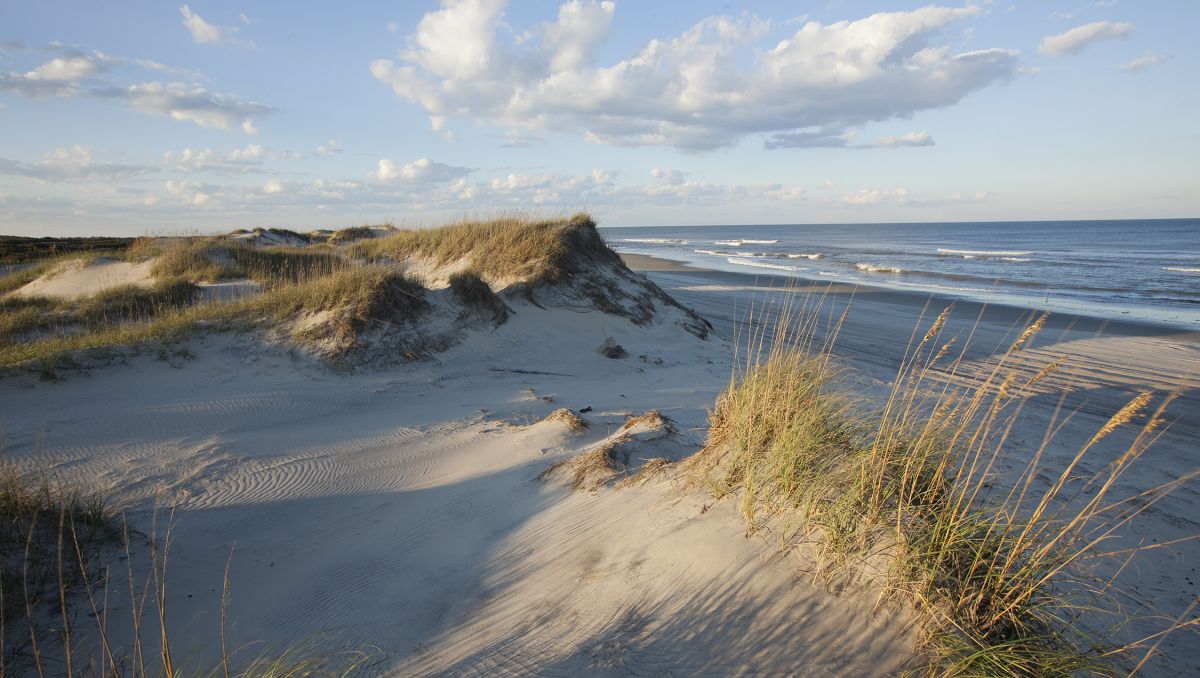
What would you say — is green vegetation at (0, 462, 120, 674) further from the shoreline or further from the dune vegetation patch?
the shoreline

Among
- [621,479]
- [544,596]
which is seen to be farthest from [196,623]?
[621,479]

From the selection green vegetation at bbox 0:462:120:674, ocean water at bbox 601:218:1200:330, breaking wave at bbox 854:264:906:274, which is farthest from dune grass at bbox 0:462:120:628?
breaking wave at bbox 854:264:906:274

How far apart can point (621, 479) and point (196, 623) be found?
9.54ft

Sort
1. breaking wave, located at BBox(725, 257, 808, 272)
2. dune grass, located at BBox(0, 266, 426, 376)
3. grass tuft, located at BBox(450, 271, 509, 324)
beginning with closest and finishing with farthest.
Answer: dune grass, located at BBox(0, 266, 426, 376) → grass tuft, located at BBox(450, 271, 509, 324) → breaking wave, located at BBox(725, 257, 808, 272)

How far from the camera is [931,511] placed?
295 cm

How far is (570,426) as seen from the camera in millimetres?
6570

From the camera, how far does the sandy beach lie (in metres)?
2.87

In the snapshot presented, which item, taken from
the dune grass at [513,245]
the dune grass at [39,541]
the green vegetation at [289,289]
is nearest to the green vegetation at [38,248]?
the green vegetation at [289,289]

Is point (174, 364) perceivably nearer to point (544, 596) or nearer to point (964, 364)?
point (544, 596)

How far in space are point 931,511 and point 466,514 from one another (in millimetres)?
3488

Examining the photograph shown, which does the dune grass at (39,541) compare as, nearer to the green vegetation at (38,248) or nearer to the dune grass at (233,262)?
the dune grass at (233,262)

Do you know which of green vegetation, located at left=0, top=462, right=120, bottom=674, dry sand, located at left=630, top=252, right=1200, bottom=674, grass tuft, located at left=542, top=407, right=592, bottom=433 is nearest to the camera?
green vegetation, located at left=0, top=462, right=120, bottom=674

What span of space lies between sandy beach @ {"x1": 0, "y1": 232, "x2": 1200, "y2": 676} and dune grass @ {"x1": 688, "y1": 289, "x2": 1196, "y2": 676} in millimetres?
183

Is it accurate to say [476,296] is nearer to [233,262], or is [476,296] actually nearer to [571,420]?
[571,420]
